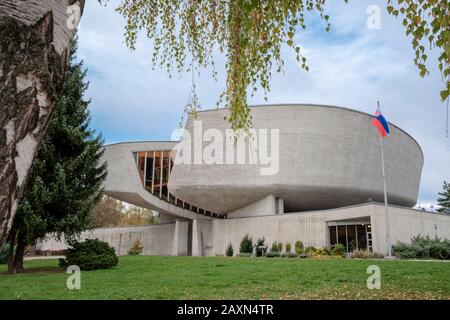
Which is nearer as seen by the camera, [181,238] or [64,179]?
[64,179]

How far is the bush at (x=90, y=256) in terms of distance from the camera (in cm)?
1647

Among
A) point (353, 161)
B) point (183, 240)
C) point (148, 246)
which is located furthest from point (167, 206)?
point (353, 161)

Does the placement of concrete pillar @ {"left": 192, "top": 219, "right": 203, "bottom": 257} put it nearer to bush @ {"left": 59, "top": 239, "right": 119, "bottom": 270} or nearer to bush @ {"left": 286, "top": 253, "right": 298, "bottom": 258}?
bush @ {"left": 286, "top": 253, "right": 298, "bottom": 258}

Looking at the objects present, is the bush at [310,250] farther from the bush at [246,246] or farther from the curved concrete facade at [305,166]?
the curved concrete facade at [305,166]

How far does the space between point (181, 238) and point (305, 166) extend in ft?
64.0

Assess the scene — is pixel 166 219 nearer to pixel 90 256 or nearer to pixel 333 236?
pixel 333 236

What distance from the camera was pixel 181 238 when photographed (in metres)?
46.8

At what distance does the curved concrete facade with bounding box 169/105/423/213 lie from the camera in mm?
35531

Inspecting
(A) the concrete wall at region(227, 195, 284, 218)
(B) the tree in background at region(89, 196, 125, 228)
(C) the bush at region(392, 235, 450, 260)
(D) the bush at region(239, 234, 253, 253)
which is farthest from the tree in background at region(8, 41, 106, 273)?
(B) the tree in background at region(89, 196, 125, 228)

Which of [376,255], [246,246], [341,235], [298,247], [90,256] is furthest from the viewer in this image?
[246,246]

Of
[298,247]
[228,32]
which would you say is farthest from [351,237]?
[228,32]

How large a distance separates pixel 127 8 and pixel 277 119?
102 feet

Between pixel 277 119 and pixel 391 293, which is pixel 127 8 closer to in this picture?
pixel 391 293
